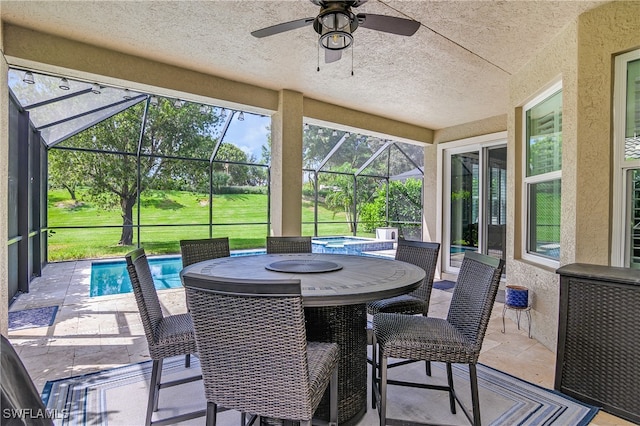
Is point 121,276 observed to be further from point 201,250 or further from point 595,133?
point 595,133

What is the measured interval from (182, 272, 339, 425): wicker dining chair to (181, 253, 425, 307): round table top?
11.1 inches

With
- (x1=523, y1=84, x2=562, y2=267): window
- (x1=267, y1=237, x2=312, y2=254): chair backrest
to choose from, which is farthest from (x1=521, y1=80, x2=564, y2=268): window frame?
(x1=267, y1=237, x2=312, y2=254): chair backrest

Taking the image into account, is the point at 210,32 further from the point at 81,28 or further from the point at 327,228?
the point at 327,228

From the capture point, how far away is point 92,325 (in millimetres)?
3609

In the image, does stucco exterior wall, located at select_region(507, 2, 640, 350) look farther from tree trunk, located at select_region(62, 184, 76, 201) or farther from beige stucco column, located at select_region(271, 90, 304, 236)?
tree trunk, located at select_region(62, 184, 76, 201)

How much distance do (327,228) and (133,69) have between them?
9600 mm

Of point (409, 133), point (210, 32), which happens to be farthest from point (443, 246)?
point (210, 32)

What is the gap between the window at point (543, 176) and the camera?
3.31 metres

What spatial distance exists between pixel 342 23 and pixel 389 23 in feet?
1.06

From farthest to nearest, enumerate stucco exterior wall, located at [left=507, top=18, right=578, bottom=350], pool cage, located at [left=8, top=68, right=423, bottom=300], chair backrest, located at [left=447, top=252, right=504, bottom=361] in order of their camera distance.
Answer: pool cage, located at [left=8, top=68, right=423, bottom=300]
stucco exterior wall, located at [left=507, top=18, right=578, bottom=350]
chair backrest, located at [left=447, top=252, right=504, bottom=361]

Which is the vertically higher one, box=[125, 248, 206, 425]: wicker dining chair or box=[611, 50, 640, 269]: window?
box=[611, 50, 640, 269]: window

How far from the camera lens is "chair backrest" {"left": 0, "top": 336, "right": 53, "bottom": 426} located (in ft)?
2.34

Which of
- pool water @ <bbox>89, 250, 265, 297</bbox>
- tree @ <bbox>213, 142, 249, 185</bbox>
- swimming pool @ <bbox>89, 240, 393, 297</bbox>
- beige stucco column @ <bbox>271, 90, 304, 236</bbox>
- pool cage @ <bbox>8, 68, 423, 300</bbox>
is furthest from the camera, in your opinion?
tree @ <bbox>213, 142, 249, 185</bbox>

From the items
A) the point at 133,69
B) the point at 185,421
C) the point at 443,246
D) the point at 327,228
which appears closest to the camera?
the point at 185,421
